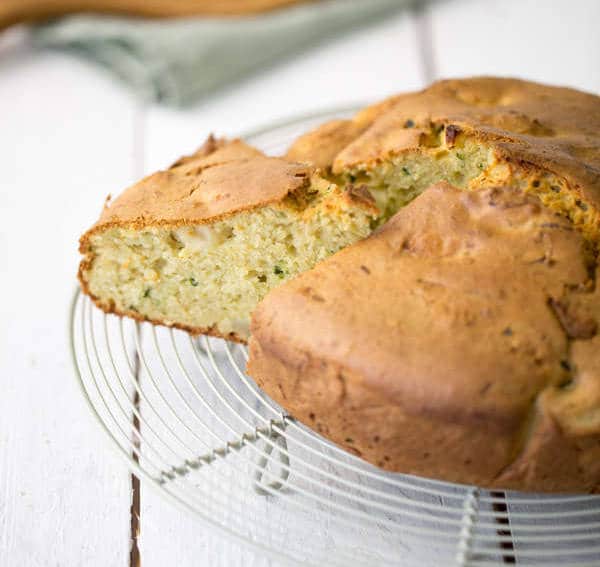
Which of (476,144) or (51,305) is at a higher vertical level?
(476,144)

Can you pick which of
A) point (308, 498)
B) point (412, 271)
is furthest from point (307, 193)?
point (308, 498)

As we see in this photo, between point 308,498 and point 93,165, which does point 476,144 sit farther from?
point 93,165

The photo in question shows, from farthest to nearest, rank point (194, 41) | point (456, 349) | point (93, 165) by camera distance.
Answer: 1. point (194, 41)
2. point (93, 165)
3. point (456, 349)

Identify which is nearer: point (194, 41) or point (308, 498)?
point (308, 498)

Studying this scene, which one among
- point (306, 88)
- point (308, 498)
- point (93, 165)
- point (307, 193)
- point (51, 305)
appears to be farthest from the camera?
point (306, 88)

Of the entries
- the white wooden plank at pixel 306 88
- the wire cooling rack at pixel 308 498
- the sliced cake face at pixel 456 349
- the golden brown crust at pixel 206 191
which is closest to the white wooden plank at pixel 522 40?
the white wooden plank at pixel 306 88

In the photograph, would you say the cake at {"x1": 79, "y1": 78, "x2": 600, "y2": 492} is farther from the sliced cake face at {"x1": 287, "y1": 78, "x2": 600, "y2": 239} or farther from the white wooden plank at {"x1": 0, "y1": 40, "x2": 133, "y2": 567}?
the white wooden plank at {"x1": 0, "y1": 40, "x2": 133, "y2": 567}

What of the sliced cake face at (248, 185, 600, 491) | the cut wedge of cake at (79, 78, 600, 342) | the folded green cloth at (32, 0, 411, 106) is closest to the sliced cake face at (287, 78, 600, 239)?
the cut wedge of cake at (79, 78, 600, 342)

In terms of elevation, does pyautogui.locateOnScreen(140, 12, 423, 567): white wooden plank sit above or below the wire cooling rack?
above

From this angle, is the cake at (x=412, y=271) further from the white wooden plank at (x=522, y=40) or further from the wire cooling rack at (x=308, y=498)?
the white wooden plank at (x=522, y=40)
